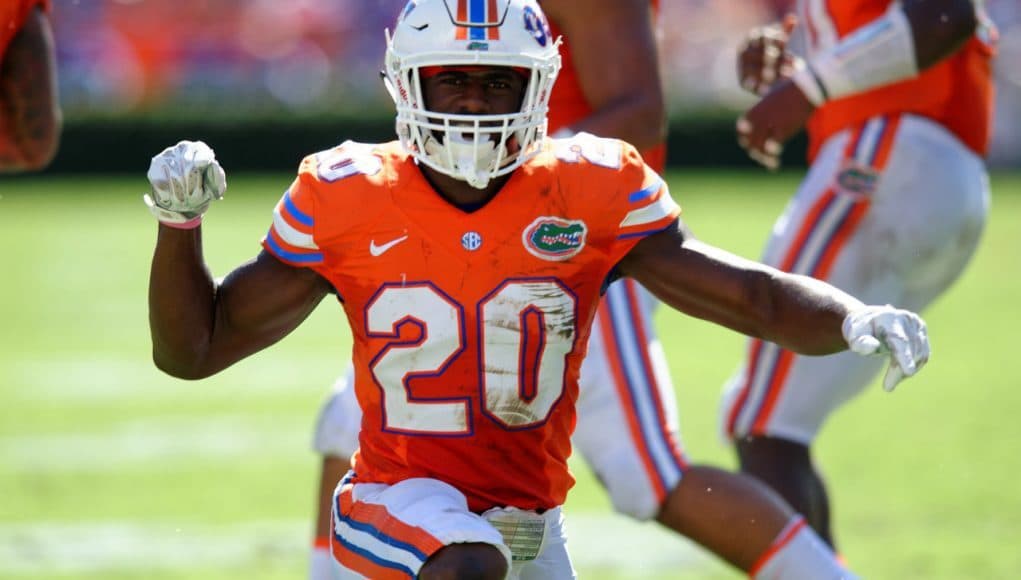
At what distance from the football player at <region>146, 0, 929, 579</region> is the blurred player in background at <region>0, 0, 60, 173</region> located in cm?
151

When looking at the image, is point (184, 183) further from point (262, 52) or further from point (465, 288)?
point (262, 52)

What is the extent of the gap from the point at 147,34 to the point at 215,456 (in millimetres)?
17435

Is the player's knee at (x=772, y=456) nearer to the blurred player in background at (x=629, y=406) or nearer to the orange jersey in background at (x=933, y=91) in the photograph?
the blurred player in background at (x=629, y=406)

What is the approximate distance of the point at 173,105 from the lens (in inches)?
896

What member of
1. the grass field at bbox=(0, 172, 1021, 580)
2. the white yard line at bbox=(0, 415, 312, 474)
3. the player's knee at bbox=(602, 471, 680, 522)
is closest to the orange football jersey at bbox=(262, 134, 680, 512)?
the player's knee at bbox=(602, 471, 680, 522)

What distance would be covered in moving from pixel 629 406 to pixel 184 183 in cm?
152

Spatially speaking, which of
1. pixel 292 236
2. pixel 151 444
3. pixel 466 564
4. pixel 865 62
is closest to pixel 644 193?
pixel 292 236

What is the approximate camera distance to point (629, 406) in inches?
179

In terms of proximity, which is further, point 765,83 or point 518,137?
point 765,83

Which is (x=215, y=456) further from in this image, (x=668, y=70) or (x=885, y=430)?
(x=668, y=70)

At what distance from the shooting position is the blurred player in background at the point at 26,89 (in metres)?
4.90

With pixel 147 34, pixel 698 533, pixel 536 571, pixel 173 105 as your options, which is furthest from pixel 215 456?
pixel 147 34

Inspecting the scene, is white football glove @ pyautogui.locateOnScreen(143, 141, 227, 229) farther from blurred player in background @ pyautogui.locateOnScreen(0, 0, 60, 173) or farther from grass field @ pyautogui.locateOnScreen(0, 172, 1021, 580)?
grass field @ pyautogui.locateOnScreen(0, 172, 1021, 580)

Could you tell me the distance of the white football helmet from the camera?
3.58 metres
